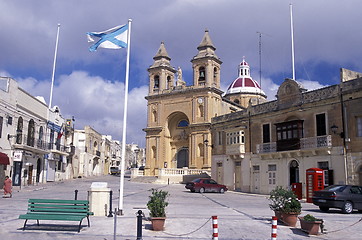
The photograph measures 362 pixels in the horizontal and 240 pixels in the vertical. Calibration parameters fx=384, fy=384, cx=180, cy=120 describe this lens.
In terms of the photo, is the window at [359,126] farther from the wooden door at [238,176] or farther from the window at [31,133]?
the window at [31,133]

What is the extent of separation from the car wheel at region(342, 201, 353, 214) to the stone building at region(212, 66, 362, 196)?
8.23m

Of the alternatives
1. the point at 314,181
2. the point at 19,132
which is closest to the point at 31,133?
the point at 19,132

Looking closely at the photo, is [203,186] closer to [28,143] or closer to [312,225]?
[28,143]

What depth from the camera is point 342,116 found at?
2619 centimetres

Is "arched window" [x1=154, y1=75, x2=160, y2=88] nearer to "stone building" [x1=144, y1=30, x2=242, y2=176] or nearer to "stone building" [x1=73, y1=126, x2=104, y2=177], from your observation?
"stone building" [x1=144, y1=30, x2=242, y2=176]

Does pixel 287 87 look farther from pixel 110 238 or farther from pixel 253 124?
pixel 110 238

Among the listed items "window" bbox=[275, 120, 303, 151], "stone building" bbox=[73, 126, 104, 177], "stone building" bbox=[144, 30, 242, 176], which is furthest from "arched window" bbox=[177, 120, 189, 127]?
"window" bbox=[275, 120, 303, 151]

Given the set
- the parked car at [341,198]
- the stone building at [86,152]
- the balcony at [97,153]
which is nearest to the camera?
the parked car at [341,198]

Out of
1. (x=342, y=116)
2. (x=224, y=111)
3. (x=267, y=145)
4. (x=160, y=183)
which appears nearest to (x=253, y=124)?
(x=267, y=145)

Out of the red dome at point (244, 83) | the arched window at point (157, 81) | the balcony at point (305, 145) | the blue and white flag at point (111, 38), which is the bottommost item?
the balcony at point (305, 145)

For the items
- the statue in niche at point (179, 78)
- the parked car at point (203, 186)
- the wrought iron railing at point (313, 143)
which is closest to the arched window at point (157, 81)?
the statue in niche at point (179, 78)

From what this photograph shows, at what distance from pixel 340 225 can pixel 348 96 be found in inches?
573

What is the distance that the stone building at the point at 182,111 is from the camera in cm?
5634

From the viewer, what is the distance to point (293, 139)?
30000 mm
